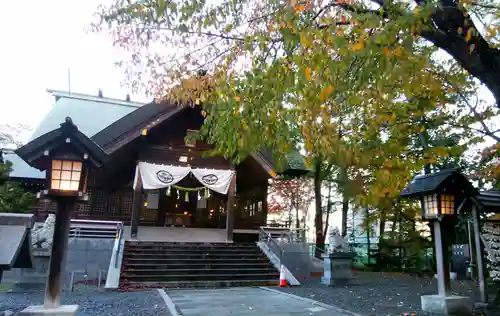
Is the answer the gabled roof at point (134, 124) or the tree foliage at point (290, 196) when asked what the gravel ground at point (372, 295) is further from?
the tree foliage at point (290, 196)

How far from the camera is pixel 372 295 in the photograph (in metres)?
9.75

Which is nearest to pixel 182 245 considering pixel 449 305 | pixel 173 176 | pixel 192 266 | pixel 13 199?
pixel 192 266

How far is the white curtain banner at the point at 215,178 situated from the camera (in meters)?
15.1

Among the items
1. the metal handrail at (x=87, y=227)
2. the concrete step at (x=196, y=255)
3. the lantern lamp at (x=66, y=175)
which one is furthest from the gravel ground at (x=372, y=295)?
the metal handrail at (x=87, y=227)

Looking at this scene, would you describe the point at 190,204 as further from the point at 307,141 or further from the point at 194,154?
the point at 307,141

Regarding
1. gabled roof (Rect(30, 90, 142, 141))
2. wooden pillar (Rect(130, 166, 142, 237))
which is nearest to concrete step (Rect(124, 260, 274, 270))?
wooden pillar (Rect(130, 166, 142, 237))

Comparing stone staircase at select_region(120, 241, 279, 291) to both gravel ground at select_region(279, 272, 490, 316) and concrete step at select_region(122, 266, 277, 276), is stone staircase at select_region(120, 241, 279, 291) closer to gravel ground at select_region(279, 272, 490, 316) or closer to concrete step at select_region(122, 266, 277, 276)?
concrete step at select_region(122, 266, 277, 276)

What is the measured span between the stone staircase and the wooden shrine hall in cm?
130

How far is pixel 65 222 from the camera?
5.97 m

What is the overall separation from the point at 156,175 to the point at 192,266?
413cm

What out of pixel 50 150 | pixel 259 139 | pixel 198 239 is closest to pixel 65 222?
pixel 50 150

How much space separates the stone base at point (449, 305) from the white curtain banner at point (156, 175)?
1018cm

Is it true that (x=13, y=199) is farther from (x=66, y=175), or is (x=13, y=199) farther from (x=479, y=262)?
(x=479, y=262)

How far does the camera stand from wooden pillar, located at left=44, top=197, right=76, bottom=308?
557 cm
